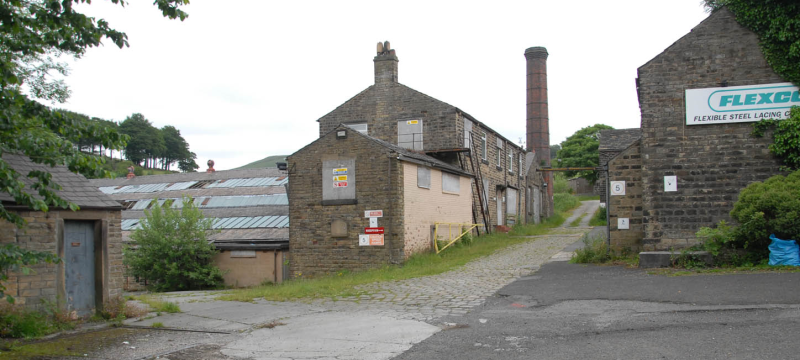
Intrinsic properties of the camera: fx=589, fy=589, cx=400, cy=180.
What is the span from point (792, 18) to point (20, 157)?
647 inches

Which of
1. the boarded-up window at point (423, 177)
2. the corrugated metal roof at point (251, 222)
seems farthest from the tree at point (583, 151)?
the boarded-up window at point (423, 177)

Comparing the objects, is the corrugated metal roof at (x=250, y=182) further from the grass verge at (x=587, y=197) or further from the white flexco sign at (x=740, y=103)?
the grass verge at (x=587, y=197)

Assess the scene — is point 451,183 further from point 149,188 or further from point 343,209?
point 149,188

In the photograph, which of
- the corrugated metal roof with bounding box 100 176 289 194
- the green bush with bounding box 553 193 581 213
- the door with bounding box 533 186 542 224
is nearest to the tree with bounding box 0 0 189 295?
the corrugated metal roof with bounding box 100 176 289 194

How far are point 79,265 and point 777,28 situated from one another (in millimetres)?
15866

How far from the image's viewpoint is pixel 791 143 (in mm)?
13844

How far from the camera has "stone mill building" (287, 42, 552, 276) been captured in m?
18.9

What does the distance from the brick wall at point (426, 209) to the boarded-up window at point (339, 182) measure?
1.76 metres

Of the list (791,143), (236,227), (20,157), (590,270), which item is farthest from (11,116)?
(236,227)

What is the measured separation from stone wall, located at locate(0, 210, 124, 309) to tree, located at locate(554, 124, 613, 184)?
185 ft

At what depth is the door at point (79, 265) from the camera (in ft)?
32.7

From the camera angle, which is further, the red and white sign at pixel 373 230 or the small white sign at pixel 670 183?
the red and white sign at pixel 373 230

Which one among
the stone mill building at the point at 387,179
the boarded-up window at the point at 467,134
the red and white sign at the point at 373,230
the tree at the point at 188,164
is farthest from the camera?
the tree at the point at 188,164

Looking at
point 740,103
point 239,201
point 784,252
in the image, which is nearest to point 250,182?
point 239,201
